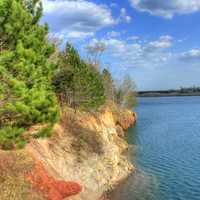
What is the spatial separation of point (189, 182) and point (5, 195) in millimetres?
16244

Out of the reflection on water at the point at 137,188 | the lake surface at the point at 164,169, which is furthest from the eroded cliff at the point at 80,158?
the lake surface at the point at 164,169

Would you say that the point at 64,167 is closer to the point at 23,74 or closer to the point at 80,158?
the point at 80,158

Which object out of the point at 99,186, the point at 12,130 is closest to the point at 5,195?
the point at 12,130

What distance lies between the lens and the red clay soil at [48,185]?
770 inches

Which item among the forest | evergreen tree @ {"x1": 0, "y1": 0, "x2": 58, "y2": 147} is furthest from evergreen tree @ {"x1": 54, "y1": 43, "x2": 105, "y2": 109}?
evergreen tree @ {"x1": 0, "y1": 0, "x2": 58, "y2": 147}

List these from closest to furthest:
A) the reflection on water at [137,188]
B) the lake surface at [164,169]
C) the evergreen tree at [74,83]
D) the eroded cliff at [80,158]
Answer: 1. the eroded cliff at [80,158]
2. the reflection on water at [137,188]
3. the lake surface at [164,169]
4. the evergreen tree at [74,83]

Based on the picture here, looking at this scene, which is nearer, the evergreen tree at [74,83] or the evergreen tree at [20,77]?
the evergreen tree at [20,77]

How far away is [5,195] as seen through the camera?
16906mm

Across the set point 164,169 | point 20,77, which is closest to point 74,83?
point 164,169

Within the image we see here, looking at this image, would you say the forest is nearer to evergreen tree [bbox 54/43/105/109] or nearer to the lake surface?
the lake surface

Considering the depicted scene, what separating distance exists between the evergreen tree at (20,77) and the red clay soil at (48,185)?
7098 millimetres

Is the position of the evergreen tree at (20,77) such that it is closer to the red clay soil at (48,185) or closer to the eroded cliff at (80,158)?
the red clay soil at (48,185)

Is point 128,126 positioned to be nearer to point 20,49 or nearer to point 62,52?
point 62,52

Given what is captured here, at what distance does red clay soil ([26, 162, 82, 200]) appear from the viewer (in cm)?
1955
